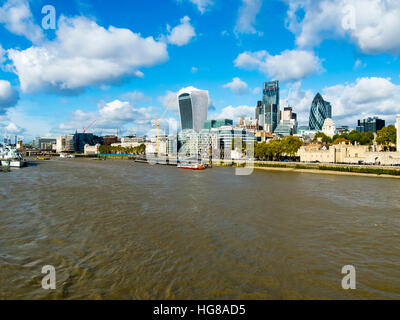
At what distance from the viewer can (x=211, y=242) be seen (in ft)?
48.2

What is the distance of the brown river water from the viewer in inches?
386

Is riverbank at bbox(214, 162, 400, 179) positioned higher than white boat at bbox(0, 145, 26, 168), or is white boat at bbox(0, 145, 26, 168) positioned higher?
white boat at bbox(0, 145, 26, 168)

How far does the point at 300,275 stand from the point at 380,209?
1834 cm

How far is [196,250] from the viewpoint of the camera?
44.2 feet

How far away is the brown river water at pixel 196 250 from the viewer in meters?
9.80
